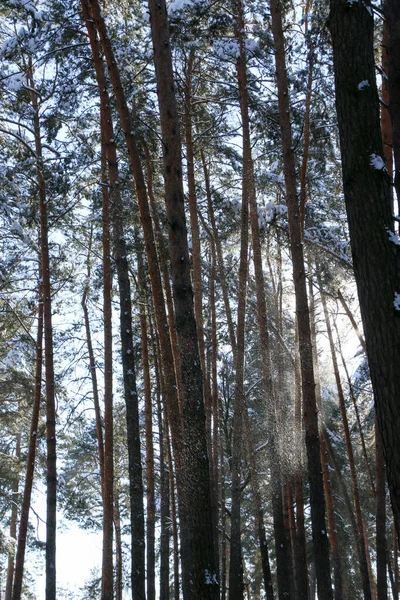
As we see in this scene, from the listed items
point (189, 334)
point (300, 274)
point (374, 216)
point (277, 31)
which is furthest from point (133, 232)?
point (374, 216)

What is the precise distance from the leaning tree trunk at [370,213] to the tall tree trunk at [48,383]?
8.25 m

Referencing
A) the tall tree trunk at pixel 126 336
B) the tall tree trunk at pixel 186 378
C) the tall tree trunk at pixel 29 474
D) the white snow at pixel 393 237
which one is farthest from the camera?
the tall tree trunk at pixel 29 474

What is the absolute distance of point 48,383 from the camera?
504 inches

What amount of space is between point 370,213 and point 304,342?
5.49 m

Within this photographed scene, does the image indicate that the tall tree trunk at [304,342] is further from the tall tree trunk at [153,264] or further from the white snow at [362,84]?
the white snow at [362,84]

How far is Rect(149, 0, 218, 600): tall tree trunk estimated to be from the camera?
6.50 meters

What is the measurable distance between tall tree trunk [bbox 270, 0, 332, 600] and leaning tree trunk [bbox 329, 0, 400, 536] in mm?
5003

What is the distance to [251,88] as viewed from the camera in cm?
1232

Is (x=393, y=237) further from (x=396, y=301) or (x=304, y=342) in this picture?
(x=304, y=342)

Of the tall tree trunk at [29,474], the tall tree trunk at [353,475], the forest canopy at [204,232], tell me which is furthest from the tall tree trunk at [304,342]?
the tall tree trunk at [29,474]

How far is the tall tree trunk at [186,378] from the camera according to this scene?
21.3 feet

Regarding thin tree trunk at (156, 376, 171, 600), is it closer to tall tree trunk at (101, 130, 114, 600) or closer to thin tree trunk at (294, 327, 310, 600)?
thin tree trunk at (294, 327, 310, 600)

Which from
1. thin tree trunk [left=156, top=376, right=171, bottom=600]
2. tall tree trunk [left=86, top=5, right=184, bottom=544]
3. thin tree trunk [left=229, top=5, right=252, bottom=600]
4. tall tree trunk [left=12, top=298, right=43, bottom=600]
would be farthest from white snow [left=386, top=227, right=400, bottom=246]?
thin tree trunk [left=156, top=376, right=171, bottom=600]

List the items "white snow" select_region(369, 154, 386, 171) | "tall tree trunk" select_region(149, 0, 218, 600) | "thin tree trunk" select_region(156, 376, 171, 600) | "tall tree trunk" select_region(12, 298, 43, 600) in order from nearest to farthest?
"white snow" select_region(369, 154, 386, 171) → "tall tree trunk" select_region(149, 0, 218, 600) → "tall tree trunk" select_region(12, 298, 43, 600) → "thin tree trunk" select_region(156, 376, 171, 600)
